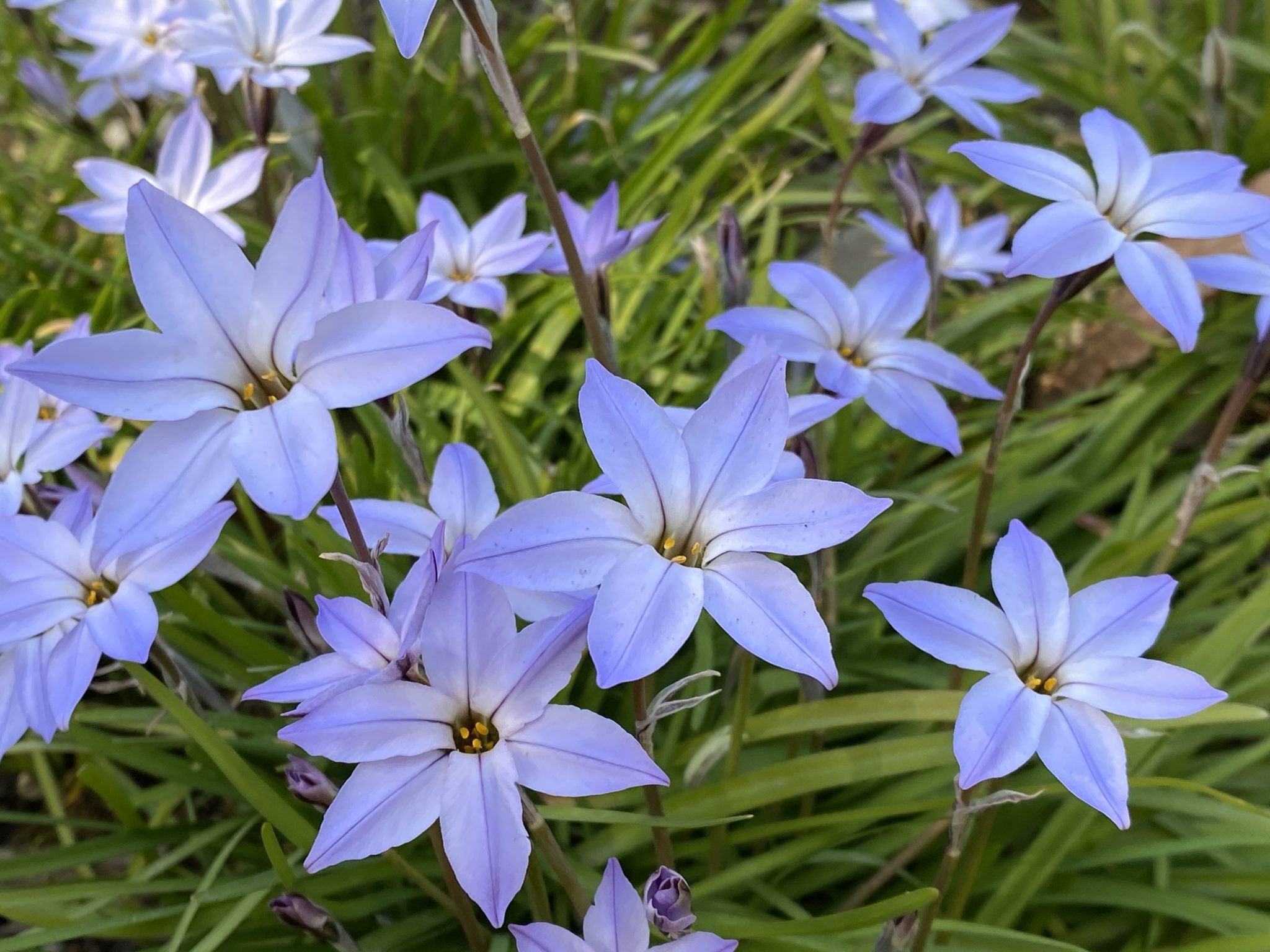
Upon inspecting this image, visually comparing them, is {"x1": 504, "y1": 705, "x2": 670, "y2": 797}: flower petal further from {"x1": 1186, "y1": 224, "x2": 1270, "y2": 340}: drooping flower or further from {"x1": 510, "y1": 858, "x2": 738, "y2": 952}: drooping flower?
{"x1": 1186, "y1": 224, "x2": 1270, "y2": 340}: drooping flower

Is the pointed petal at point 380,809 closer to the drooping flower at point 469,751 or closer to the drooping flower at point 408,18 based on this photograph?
the drooping flower at point 469,751

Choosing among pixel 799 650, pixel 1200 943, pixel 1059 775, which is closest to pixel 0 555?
→ pixel 799 650

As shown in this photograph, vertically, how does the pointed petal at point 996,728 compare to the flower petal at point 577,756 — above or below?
below

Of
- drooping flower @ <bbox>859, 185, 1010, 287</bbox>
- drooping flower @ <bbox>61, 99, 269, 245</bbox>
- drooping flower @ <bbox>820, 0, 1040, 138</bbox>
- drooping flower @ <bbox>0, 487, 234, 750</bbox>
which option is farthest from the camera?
drooping flower @ <bbox>859, 185, 1010, 287</bbox>

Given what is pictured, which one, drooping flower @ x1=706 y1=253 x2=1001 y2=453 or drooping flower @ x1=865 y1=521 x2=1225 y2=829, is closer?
drooping flower @ x1=865 y1=521 x2=1225 y2=829

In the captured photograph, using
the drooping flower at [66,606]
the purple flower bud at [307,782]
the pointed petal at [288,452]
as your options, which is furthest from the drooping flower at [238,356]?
the purple flower bud at [307,782]

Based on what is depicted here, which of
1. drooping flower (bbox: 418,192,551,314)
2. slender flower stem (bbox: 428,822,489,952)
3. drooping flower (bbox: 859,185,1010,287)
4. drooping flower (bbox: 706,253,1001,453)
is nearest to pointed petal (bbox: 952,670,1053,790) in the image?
drooping flower (bbox: 706,253,1001,453)

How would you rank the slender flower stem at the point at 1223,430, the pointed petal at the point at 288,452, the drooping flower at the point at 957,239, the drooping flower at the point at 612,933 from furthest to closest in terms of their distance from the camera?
the drooping flower at the point at 957,239
the slender flower stem at the point at 1223,430
the drooping flower at the point at 612,933
the pointed petal at the point at 288,452

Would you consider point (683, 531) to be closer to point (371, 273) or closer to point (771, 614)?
point (771, 614)
